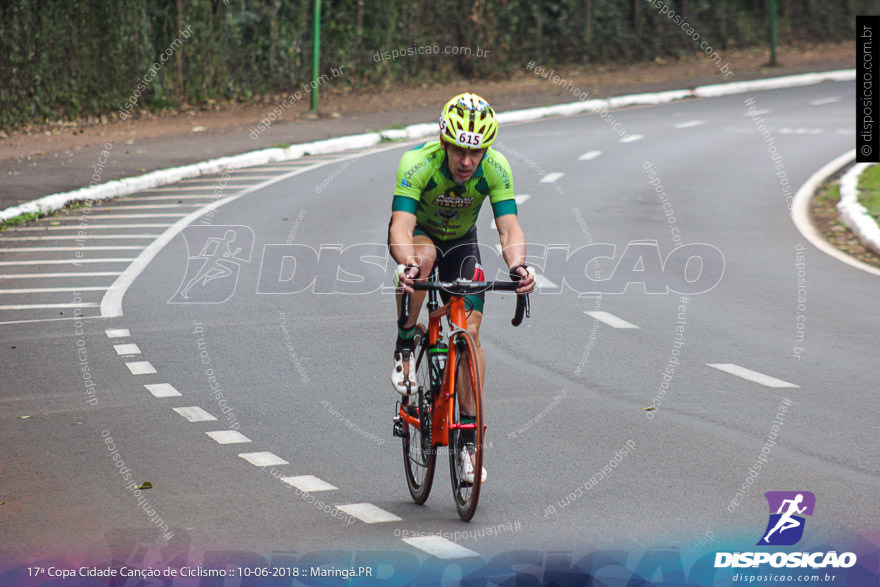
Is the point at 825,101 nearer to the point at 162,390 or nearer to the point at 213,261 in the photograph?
the point at 213,261

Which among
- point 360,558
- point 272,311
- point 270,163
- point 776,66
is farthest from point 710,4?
point 360,558

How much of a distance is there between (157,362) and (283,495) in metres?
3.41

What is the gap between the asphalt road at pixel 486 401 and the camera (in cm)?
636

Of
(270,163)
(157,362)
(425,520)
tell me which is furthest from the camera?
(270,163)

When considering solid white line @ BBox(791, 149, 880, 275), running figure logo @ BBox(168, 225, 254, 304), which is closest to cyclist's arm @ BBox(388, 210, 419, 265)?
running figure logo @ BBox(168, 225, 254, 304)

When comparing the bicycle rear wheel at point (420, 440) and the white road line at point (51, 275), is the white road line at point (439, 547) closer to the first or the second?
the bicycle rear wheel at point (420, 440)

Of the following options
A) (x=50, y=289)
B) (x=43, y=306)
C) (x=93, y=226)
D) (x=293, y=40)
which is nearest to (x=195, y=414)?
(x=43, y=306)

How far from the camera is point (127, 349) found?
10.5 m

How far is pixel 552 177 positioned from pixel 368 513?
14.3 m

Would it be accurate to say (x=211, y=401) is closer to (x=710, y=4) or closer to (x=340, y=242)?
(x=340, y=242)

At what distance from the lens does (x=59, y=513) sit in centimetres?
665

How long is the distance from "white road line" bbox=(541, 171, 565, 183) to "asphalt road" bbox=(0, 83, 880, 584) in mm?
2714

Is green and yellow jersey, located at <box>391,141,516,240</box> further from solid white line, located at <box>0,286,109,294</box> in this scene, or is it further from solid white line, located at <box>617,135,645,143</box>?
solid white line, located at <box>617,135,645,143</box>

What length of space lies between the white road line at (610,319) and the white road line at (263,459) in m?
4.42
